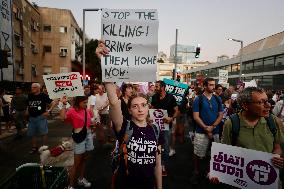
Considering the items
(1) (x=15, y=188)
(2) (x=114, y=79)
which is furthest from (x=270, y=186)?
(1) (x=15, y=188)

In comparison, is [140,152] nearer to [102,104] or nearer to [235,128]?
[235,128]

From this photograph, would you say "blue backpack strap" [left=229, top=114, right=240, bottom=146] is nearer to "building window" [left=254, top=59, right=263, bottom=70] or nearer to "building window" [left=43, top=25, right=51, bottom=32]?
"building window" [left=43, top=25, right=51, bottom=32]

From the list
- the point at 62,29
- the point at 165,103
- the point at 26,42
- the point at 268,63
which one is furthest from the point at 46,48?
the point at 165,103

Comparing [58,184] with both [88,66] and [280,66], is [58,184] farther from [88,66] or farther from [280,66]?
[88,66]

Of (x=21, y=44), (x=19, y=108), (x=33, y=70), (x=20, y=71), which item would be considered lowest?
(x=19, y=108)

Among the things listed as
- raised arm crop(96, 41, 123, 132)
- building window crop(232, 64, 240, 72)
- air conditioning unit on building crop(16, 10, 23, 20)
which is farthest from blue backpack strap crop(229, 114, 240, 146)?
building window crop(232, 64, 240, 72)

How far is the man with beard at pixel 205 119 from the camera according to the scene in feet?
18.9

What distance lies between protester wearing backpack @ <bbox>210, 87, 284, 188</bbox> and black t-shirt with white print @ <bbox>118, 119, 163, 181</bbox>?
799mm

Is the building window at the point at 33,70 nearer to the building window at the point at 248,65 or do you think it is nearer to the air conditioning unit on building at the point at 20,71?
the air conditioning unit on building at the point at 20,71

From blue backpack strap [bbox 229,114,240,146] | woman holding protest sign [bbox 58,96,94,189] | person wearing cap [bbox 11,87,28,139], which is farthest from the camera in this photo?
person wearing cap [bbox 11,87,28,139]

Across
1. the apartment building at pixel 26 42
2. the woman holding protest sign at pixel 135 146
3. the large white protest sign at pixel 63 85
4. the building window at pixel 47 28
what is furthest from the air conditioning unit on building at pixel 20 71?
the woman holding protest sign at pixel 135 146

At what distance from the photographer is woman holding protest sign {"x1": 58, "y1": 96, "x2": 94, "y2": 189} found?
5309 mm

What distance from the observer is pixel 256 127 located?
10.5ft

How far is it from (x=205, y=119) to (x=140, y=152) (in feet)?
9.92
